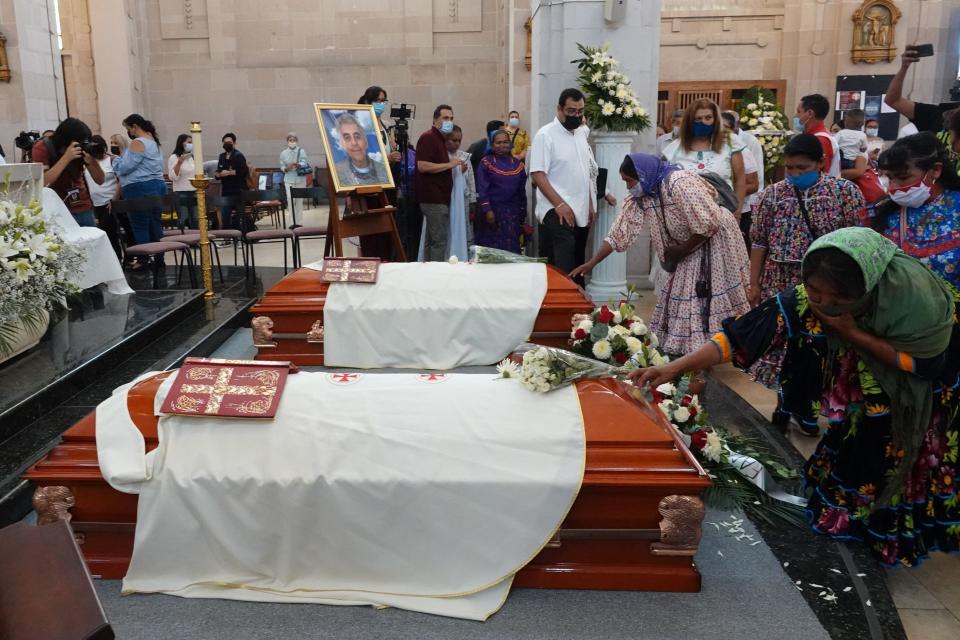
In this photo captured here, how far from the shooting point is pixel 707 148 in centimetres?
478

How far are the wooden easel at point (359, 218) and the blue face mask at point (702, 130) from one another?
7.84 feet

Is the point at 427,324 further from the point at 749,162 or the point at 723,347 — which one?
the point at 749,162

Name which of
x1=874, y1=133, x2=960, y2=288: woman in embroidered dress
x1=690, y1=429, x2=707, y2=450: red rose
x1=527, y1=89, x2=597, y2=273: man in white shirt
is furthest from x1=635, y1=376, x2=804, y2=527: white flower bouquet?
x1=527, y1=89, x2=597, y2=273: man in white shirt

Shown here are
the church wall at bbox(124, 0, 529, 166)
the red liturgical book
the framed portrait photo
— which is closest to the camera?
the red liturgical book

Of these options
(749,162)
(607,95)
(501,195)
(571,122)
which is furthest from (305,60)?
(749,162)

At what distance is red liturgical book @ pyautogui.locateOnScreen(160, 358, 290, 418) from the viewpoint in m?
2.43

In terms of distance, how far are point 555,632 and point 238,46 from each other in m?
13.9

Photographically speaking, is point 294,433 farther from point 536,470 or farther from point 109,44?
point 109,44

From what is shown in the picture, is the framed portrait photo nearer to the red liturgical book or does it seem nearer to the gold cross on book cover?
the gold cross on book cover

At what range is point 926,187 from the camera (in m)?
3.22

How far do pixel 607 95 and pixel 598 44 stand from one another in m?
0.47

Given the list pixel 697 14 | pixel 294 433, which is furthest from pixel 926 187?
pixel 697 14

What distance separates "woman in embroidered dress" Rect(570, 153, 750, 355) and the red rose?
1.19 meters

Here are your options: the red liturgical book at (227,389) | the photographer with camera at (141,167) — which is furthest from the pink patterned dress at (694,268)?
the photographer with camera at (141,167)
